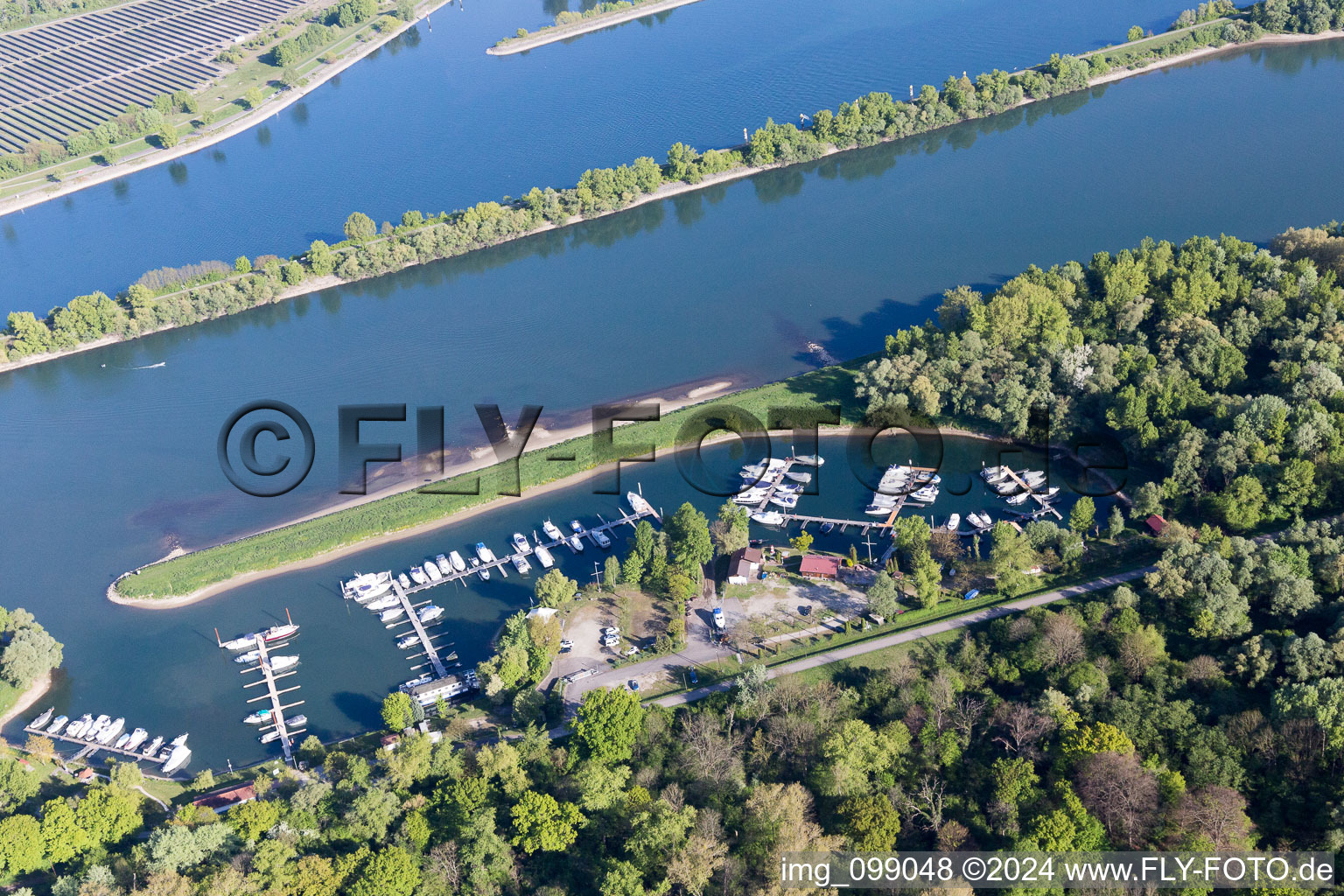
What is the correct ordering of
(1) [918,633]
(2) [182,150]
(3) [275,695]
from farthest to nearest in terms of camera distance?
(2) [182,150], (3) [275,695], (1) [918,633]

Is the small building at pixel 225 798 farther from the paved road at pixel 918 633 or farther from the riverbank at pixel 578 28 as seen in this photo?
the riverbank at pixel 578 28

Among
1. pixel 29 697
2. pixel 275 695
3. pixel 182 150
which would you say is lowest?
pixel 275 695

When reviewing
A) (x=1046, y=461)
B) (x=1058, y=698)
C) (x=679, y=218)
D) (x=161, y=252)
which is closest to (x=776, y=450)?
(x=1046, y=461)

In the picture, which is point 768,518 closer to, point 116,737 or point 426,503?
point 426,503

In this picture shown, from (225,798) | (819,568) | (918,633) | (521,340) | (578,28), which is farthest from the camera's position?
(578,28)

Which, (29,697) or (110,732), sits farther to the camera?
(29,697)

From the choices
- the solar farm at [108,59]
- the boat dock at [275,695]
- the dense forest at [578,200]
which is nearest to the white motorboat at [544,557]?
the boat dock at [275,695]

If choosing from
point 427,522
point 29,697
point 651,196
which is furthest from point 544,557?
point 651,196

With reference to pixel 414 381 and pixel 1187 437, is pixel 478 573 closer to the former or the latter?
pixel 414 381

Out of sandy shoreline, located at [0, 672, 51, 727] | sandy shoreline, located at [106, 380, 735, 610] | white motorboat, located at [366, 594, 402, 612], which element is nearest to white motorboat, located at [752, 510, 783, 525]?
sandy shoreline, located at [106, 380, 735, 610]
